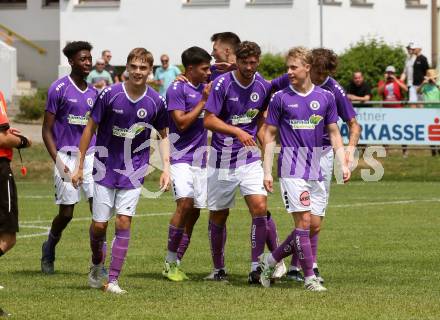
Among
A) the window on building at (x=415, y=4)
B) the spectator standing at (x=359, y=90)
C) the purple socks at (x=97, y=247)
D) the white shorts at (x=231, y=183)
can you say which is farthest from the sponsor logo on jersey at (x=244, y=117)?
the window on building at (x=415, y=4)

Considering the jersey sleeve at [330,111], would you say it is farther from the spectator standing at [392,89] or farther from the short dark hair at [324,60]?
the spectator standing at [392,89]

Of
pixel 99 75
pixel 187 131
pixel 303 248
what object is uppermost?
pixel 99 75

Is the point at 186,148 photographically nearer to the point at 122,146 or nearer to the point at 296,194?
the point at 122,146

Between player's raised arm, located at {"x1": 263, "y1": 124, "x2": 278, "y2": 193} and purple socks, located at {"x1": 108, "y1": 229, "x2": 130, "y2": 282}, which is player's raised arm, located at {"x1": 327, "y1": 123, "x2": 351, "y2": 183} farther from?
purple socks, located at {"x1": 108, "y1": 229, "x2": 130, "y2": 282}

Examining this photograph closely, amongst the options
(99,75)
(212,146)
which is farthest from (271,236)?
(99,75)

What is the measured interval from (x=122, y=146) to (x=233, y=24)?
30.8 metres

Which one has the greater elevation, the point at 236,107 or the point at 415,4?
the point at 415,4

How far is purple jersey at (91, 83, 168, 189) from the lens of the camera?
1227cm

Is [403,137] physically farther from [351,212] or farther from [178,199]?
[178,199]

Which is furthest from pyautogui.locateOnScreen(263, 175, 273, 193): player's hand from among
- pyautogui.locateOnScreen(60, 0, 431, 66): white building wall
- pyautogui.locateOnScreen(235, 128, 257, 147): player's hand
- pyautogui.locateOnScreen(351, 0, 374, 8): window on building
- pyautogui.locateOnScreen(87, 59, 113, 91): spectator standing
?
pyautogui.locateOnScreen(351, 0, 374, 8): window on building

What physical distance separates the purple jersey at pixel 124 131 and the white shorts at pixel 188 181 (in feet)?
4.09

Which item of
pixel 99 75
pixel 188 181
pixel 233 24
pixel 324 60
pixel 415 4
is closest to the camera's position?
pixel 324 60

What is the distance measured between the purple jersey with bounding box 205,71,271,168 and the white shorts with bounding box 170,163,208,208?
0.55 meters

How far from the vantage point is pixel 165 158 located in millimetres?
12453
